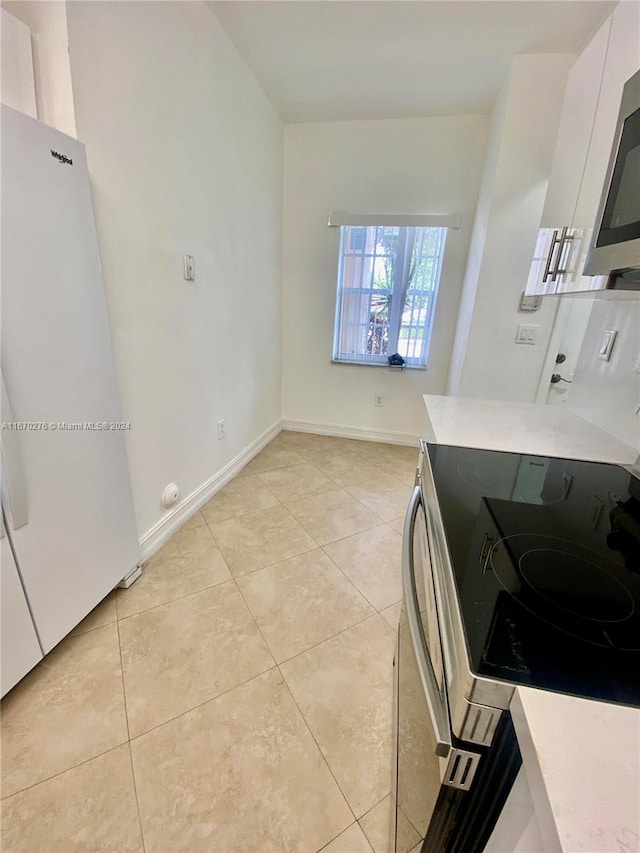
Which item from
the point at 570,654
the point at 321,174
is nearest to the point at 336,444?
the point at 321,174

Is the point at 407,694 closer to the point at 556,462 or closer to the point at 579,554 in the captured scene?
the point at 579,554

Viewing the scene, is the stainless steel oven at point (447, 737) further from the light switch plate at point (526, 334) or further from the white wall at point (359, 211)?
the white wall at point (359, 211)

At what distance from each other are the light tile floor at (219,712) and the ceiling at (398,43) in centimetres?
268

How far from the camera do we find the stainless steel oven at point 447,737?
0.43 m

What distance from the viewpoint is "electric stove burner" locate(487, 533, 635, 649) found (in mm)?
514

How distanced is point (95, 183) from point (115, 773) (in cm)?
192

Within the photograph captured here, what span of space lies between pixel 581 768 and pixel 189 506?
2092 mm

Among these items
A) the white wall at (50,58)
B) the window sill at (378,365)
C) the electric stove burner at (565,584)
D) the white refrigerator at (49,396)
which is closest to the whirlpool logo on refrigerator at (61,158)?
the white refrigerator at (49,396)

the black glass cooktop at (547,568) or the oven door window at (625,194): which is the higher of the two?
the oven door window at (625,194)

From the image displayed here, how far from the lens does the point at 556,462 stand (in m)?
1.10

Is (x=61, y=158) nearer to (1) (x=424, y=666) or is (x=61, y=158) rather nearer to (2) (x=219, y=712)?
(1) (x=424, y=666)

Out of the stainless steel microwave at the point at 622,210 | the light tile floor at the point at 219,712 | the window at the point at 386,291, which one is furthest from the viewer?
the window at the point at 386,291

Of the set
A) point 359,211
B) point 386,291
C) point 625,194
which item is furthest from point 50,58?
point 386,291

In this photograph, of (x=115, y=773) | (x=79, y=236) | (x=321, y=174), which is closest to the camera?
(x=115, y=773)
